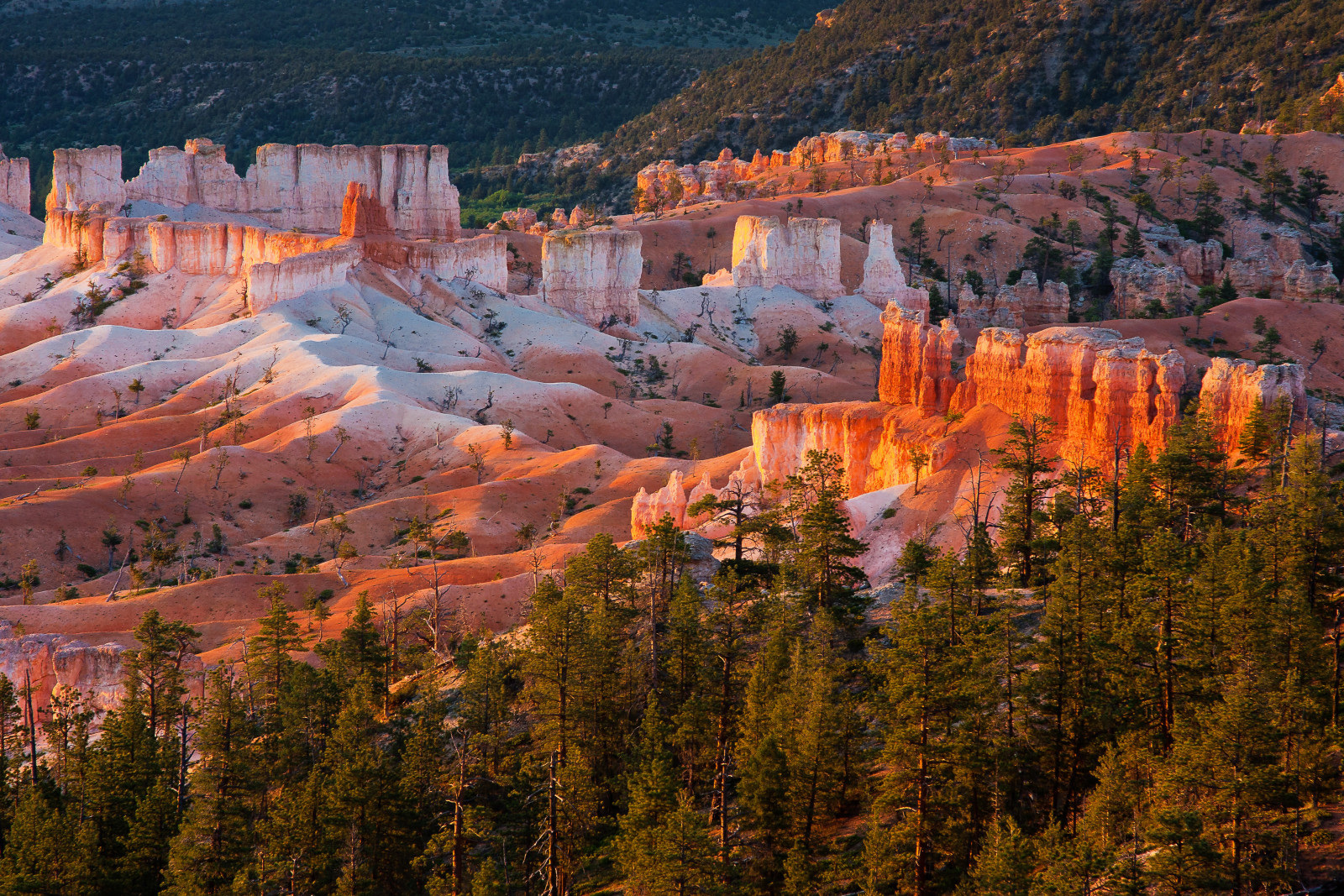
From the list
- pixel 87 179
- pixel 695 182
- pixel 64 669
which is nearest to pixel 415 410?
pixel 64 669

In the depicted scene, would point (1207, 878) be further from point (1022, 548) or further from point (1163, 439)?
point (1163, 439)

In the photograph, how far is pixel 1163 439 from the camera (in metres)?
61.7

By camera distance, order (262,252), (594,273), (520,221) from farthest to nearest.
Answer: (520,221)
(594,273)
(262,252)

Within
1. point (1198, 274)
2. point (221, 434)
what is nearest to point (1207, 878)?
point (221, 434)

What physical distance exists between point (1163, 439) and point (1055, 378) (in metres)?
5.36

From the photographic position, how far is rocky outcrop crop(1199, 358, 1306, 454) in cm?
5975

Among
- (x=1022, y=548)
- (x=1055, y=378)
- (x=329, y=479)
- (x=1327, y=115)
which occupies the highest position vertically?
(x=1327, y=115)

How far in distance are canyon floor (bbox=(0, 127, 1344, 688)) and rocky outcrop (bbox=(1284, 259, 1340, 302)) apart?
62.0 feet

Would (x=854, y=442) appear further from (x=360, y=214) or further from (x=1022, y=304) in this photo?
(x=360, y=214)

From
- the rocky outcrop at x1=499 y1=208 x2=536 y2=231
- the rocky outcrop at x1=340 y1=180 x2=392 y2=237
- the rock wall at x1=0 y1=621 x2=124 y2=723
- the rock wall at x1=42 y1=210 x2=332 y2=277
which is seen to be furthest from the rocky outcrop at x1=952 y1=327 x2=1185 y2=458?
the rocky outcrop at x1=499 y1=208 x2=536 y2=231

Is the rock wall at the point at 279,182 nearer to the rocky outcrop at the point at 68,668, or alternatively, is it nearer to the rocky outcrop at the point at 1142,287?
the rocky outcrop at the point at 1142,287

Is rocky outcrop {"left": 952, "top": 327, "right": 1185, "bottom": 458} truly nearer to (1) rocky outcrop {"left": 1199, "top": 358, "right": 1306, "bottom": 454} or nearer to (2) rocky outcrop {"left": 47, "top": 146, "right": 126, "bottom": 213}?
(1) rocky outcrop {"left": 1199, "top": 358, "right": 1306, "bottom": 454}

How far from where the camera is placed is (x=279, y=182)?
155 metres

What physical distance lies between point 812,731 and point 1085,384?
2572 cm
